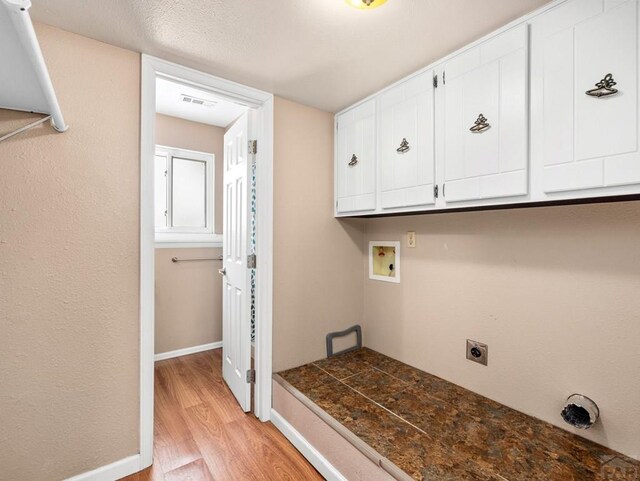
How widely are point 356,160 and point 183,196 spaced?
2.02m

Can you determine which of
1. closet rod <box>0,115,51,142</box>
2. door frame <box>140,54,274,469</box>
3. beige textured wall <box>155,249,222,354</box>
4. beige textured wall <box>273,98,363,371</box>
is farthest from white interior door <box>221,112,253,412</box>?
closet rod <box>0,115,51,142</box>

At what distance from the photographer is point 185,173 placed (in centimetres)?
329

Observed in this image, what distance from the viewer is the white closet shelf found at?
733 millimetres

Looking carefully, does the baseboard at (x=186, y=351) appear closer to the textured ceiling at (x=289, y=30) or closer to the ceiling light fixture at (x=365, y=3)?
the textured ceiling at (x=289, y=30)

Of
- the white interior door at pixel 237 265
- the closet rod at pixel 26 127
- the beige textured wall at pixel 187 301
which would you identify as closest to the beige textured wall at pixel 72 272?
the closet rod at pixel 26 127

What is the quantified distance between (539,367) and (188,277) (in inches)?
115

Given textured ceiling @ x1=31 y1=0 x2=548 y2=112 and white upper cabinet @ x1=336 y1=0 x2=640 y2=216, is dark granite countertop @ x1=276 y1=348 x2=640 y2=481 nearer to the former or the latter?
white upper cabinet @ x1=336 y1=0 x2=640 y2=216

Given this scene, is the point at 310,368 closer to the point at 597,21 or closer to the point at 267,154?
the point at 267,154

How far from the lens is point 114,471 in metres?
1.58

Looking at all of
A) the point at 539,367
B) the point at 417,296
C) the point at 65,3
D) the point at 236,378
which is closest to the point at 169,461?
→ the point at 236,378

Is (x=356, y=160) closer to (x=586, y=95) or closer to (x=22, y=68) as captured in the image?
(x=586, y=95)

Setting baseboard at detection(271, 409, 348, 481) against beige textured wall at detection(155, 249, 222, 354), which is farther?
beige textured wall at detection(155, 249, 222, 354)

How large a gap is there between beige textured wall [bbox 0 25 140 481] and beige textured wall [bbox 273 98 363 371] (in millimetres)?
849

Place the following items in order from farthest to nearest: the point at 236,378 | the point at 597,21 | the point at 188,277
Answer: the point at 188,277
the point at 236,378
the point at 597,21
